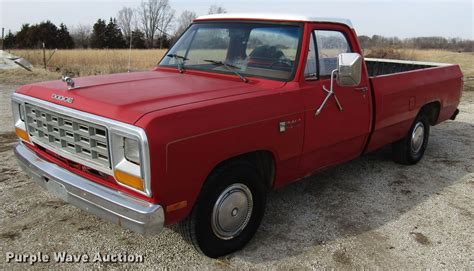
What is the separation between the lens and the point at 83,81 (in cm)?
366

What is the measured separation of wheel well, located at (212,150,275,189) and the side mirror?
3.08ft

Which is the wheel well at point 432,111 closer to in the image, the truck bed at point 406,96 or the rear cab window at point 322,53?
the truck bed at point 406,96

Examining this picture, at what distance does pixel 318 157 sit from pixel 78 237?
2.23 metres

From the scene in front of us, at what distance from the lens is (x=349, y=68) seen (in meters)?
3.59

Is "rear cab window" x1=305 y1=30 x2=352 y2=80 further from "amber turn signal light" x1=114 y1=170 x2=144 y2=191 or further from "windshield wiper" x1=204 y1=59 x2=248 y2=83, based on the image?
"amber turn signal light" x1=114 y1=170 x2=144 y2=191

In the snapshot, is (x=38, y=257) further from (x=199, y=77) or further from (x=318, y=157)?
(x=318, y=157)

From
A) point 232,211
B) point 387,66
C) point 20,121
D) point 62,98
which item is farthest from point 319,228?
point 387,66

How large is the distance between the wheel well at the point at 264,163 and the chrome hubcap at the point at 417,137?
286 centimetres

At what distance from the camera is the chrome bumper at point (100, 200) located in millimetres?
2674

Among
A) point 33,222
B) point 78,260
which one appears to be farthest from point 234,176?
point 33,222

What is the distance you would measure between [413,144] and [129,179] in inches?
170

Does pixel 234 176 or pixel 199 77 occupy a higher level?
pixel 199 77

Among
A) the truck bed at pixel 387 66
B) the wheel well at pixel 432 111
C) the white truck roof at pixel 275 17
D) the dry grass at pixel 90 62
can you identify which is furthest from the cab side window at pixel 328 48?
the dry grass at pixel 90 62

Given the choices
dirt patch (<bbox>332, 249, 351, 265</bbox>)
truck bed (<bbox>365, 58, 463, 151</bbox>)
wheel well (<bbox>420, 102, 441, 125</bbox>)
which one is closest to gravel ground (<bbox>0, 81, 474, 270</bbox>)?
dirt patch (<bbox>332, 249, 351, 265</bbox>)
